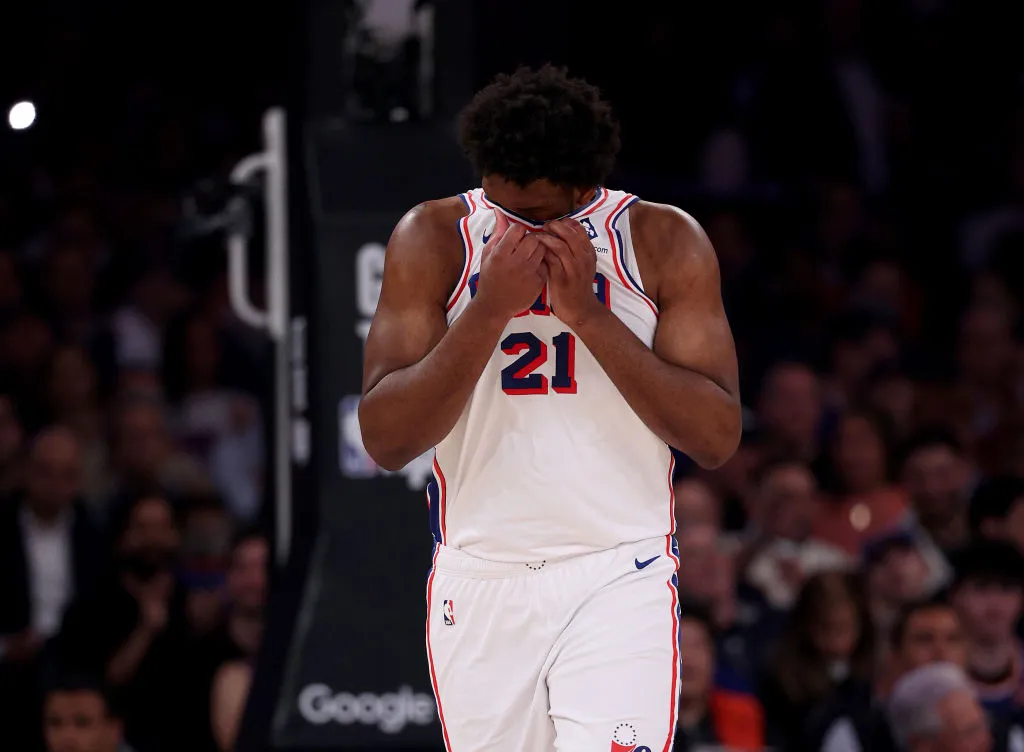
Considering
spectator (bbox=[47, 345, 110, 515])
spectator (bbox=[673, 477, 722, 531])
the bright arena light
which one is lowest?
spectator (bbox=[673, 477, 722, 531])

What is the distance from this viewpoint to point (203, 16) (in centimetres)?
1027

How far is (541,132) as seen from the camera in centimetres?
330

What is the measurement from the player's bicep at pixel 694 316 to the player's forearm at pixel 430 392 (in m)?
0.37

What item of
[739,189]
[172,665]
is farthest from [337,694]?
[739,189]

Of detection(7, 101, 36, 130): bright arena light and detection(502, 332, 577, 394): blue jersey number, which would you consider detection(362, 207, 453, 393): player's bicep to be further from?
detection(7, 101, 36, 130): bright arena light

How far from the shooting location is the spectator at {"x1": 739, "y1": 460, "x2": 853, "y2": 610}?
694 cm

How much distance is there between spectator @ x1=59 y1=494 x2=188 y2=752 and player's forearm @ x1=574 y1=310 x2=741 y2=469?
3.56 meters

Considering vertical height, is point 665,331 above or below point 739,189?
below

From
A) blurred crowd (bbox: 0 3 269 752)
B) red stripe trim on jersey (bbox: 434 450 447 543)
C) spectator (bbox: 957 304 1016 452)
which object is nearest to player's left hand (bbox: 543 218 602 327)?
red stripe trim on jersey (bbox: 434 450 447 543)

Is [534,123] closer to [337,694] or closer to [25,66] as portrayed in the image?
[337,694]

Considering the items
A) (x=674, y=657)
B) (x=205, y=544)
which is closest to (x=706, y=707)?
(x=205, y=544)

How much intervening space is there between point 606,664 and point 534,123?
106 centimetres

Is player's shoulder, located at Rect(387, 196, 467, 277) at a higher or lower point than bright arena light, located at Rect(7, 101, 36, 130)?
lower

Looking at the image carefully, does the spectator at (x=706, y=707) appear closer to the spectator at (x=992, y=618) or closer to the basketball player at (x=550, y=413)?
the spectator at (x=992, y=618)
